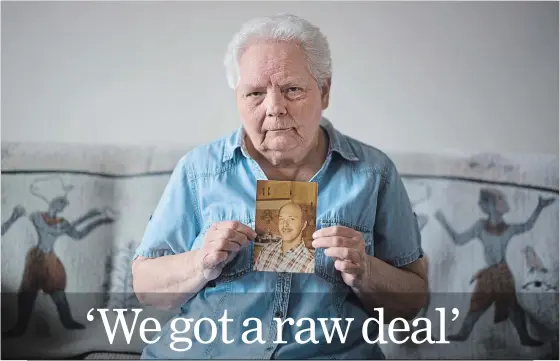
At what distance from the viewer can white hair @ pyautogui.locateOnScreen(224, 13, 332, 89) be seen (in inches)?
55.7

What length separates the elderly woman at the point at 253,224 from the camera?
4.59 feet

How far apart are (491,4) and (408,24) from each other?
0.91ft

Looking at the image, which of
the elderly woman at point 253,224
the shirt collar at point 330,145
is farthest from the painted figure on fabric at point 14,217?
the shirt collar at point 330,145

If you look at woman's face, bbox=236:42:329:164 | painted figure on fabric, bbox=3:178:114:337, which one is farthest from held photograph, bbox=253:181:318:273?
painted figure on fabric, bbox=3:178:114:337

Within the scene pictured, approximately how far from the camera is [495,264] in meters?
1.83

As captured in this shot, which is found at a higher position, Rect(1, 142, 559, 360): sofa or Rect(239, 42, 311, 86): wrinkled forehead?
Rect(239, 42, 311, 86): wrinkled forehead

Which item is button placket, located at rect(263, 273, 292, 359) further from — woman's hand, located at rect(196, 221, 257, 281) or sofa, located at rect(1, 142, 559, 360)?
sofa, located at rect(1, 142, 559, 360)

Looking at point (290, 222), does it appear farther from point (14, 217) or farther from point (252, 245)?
point (14, 217)

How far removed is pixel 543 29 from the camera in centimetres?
189

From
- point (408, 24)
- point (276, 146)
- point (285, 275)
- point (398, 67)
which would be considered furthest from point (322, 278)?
point (408, 24)

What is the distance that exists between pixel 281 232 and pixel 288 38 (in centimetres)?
47

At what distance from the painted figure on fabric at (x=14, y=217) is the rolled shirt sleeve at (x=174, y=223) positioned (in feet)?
1.77

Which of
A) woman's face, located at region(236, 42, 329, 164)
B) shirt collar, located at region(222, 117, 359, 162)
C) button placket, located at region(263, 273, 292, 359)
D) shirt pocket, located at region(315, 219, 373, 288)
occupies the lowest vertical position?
button placket, located at region(263, 273, 292, 359)

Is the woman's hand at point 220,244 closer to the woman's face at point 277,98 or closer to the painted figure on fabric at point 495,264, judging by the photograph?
the woman's face at point 277,98
